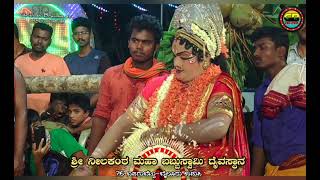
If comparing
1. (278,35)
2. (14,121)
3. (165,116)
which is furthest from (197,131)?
(14,121)

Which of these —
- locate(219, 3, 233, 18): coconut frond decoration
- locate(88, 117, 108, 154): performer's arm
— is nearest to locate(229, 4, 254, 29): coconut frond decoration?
locate(219, 3, 233, 18): coconut frond decoration

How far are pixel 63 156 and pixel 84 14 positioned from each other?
4.41 feet

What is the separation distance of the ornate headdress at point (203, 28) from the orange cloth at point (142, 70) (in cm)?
33

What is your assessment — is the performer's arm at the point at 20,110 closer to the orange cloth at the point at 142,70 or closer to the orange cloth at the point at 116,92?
the orange cloth at the point at 116,92

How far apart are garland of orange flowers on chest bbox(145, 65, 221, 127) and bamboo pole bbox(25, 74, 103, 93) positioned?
1.84ft

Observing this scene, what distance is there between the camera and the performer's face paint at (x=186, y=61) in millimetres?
6207

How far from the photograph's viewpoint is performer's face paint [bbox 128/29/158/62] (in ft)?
20.4

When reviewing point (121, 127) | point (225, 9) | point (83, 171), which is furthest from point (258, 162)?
point (83, 171)

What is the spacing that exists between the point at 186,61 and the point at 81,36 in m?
1.01

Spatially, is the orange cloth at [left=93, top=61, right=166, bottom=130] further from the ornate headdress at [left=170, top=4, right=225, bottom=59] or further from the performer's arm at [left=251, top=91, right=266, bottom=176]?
the performer's arm at [left=251, top=91, right=266, bottom=176]

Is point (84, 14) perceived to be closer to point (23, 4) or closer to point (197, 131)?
point (23, 4)

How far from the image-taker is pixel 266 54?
20.3 feet

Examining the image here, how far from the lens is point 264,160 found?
6.23 meters

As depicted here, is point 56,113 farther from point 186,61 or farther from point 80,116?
point 186,61
